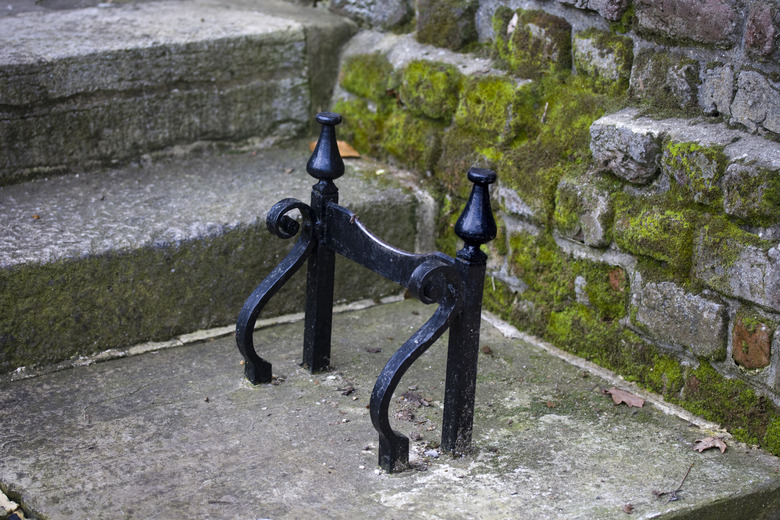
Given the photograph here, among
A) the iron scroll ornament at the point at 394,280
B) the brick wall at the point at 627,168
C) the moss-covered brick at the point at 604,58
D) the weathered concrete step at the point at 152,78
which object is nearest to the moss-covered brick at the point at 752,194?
the brick wall at the point at 627,168

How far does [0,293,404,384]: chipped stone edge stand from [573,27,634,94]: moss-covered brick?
1.09 meters

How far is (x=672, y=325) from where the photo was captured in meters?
2.27

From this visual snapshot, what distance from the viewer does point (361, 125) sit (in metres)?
3.36

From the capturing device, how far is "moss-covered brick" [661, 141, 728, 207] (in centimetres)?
207

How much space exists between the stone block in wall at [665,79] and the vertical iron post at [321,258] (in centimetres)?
86

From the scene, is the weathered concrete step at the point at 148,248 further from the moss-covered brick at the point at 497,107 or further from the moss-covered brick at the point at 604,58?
the moss-covered brick at the point at 604,58

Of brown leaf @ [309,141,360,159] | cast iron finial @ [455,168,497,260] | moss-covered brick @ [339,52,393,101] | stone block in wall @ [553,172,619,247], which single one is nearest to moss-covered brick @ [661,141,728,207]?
stone block in wall @ [553,172,619,247]

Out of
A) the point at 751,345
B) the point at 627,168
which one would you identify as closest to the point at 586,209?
the point at 627,168

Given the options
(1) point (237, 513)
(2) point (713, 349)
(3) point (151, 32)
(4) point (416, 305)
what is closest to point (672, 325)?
(2) point (713, 349)

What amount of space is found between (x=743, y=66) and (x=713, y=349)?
732mm

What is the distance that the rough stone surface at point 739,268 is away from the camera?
1997mm

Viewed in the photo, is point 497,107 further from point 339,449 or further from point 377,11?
point 339,449

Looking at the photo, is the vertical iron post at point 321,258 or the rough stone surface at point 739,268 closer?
the rough stone surface at point 739,268

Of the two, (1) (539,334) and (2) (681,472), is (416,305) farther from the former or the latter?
(2) (681,472)
